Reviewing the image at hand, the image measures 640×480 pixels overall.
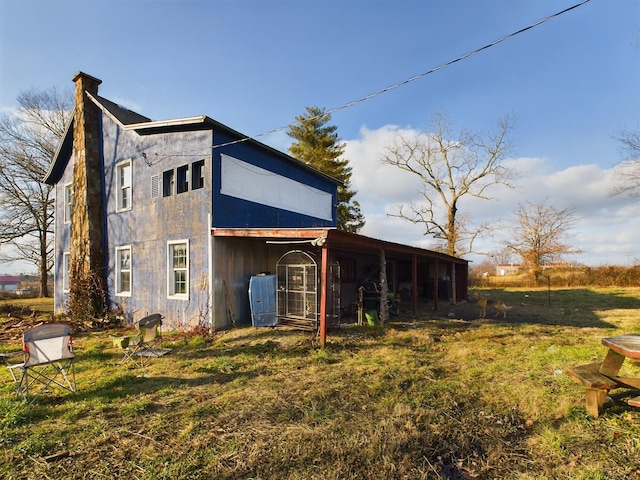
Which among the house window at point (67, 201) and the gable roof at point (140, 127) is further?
the house window at point (67, 201)

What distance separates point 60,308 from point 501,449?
55.5 feet

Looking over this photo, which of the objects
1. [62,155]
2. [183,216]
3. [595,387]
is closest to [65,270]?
[62,155]

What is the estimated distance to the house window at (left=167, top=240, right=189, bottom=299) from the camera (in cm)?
1044

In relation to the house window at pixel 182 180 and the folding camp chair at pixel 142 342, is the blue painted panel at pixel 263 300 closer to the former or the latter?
the folding camp chair at pixel 142 342

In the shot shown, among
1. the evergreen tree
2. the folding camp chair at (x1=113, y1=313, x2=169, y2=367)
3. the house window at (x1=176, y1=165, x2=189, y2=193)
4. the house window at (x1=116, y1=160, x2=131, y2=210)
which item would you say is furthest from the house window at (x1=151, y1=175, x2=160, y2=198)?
the evergreen tree

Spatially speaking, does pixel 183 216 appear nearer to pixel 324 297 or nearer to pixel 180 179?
pixel 180 179

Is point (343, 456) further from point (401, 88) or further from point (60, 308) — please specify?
point (60, 308)

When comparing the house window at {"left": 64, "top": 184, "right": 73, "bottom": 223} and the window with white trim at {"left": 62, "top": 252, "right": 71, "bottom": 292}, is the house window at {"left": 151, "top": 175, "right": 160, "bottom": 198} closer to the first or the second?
the house window at {"left": 64, "top": 184, "right": 73, "bottom": 223}

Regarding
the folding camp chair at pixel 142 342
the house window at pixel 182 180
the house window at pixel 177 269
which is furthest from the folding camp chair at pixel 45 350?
Answer: the house window at pixel 182 180

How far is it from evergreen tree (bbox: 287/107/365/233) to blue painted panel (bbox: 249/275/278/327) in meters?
20.8

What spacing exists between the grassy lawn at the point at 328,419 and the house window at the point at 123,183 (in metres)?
6.93

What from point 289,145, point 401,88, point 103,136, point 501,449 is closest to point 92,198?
point 103,136

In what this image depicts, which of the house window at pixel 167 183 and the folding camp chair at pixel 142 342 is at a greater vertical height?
the house window at pixel 167 183

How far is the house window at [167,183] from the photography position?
11242 millimetres
